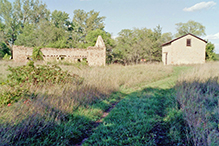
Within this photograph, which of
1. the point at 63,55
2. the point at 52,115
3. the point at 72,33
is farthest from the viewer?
the point at 72,33

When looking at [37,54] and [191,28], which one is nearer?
[37,54]

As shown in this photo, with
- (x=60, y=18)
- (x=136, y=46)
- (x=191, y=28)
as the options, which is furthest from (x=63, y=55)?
(x=191, y=28)

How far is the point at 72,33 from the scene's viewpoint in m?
35.7

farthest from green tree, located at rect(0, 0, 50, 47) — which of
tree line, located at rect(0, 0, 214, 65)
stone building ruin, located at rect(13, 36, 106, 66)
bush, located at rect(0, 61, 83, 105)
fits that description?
bush, located at rect(0, 61, 83, 105)

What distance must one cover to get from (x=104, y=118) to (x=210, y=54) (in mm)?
30675

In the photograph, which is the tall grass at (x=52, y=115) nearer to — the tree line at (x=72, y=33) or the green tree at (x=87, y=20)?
the tree line at (x=72, y=33)

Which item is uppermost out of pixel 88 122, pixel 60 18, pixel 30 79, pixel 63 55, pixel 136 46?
pixel 60 18

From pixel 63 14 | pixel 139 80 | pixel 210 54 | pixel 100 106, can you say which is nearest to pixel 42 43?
pixel 63 14

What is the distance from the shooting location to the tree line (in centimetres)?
2409

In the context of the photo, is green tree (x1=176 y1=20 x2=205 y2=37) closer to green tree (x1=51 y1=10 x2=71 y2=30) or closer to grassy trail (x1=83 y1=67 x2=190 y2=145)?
green tree (x1=51 y1=10 x2=71 y2=30)

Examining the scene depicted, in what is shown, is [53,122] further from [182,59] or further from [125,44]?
[182,59]

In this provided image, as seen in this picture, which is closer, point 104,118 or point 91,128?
point 91,128

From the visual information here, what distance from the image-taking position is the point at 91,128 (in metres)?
3.93

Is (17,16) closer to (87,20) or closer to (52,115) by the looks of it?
(87,20)
